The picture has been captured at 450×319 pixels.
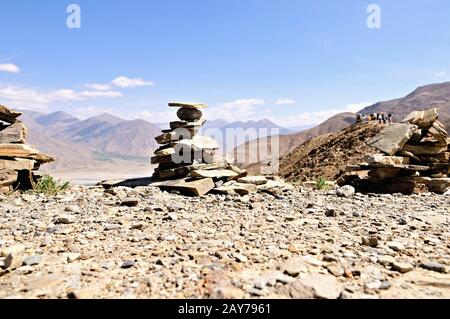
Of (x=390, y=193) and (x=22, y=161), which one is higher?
(x=22, y=161)

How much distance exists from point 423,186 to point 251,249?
8.83m

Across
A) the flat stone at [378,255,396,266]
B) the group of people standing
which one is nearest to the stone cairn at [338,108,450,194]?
the flat stone at [378,255,396,266]

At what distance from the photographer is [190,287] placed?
12.5 feet

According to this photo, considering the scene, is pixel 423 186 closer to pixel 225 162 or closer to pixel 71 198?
pixel 225 162

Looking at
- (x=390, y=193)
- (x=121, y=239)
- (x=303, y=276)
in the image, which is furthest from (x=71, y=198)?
(x=390, y=193)

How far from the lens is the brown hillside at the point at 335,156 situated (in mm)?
24375

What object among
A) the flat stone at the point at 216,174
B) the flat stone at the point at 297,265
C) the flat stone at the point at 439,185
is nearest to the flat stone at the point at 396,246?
the flat stone at the point at 297,265

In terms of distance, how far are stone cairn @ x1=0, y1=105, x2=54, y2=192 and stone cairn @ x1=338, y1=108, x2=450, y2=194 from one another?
32.4 ft

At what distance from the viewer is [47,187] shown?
34.0 feet

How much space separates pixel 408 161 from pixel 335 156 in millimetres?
15998

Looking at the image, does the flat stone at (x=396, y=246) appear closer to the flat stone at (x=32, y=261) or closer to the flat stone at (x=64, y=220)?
the flat stone at (x=32, y=261)

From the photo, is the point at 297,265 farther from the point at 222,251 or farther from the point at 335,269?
the point at 222,251

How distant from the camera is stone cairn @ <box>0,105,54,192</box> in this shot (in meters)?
9.89

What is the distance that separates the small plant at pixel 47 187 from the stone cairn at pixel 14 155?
237mm
